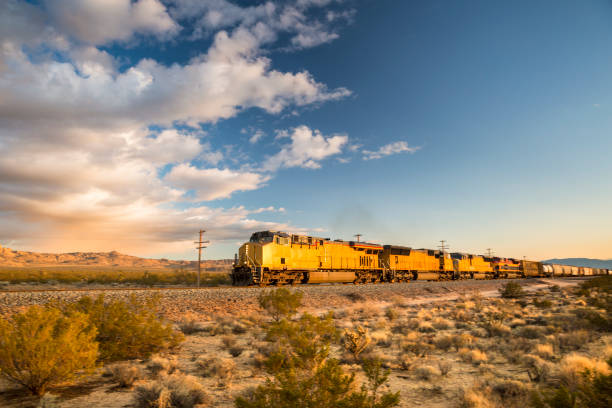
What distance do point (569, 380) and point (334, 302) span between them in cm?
1487

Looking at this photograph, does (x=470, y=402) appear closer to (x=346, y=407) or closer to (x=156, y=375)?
(x=346, y=407)

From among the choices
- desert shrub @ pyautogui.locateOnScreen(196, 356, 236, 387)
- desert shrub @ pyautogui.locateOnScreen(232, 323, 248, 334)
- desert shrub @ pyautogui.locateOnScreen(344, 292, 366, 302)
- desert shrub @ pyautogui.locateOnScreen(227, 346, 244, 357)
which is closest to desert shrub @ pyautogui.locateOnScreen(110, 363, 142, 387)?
desert shrub @ pyautogui.locateOnScreen(196, 356, 236, 387)

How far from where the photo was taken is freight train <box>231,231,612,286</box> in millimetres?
24406

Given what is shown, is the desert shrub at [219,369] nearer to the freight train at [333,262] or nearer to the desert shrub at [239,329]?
the desert shrub at [239,329]

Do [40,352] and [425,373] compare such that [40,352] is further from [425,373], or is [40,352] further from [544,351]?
[544,351]

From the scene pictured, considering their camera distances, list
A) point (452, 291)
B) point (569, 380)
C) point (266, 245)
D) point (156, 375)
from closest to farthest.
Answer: point (569, 380) → point (156, 375) → point (266, 245) → point (452, 291)

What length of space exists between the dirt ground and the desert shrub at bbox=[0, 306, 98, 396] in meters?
0.37

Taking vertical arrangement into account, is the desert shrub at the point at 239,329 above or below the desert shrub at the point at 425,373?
below

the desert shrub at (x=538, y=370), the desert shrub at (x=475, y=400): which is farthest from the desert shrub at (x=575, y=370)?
the desert shrub at (x=475, y=400)

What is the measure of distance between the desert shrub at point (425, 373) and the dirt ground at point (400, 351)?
0.02 meters

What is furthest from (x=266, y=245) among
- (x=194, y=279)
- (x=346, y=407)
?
(x=194, y=279)

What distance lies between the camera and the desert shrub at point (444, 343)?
10.9 metres

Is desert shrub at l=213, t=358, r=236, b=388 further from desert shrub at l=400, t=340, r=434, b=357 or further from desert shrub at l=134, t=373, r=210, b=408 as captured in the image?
desert shrub at l=400, t=340, r=434, b=357

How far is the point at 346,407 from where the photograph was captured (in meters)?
4.13
